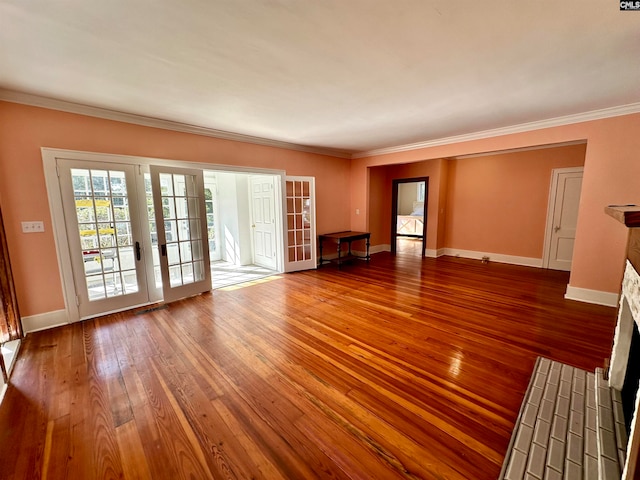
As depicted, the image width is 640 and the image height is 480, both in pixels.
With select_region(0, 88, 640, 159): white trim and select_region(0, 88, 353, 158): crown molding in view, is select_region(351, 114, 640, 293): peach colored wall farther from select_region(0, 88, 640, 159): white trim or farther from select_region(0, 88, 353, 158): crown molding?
select_region(0, 88, 353, 158): crown molding

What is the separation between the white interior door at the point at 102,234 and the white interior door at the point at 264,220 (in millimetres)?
2423

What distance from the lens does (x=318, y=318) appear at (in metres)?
3.31

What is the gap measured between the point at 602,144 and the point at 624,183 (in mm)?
572

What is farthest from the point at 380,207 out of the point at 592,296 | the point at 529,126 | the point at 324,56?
the point at 324,56

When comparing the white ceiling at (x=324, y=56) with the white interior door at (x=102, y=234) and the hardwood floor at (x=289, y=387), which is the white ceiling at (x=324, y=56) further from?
Answer: the hardwood floor at (x=289, y=387)

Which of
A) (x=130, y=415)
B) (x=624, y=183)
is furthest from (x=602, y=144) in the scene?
(x=130, y=415)

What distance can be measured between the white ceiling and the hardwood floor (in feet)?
8.47

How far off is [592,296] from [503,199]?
2.94 metres

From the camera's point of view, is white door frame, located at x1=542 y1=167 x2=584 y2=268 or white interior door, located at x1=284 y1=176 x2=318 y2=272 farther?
white interior door, located at x1=284 y1=176 x2=318 y2=272

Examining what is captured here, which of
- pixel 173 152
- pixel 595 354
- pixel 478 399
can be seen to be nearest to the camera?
pixel 478 399

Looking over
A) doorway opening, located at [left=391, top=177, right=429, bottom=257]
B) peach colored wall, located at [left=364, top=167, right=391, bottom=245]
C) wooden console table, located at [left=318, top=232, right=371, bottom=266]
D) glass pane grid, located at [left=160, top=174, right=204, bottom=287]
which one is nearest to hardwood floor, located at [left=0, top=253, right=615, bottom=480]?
glass pane grid, located at [left=160, top=174, right=204, bottom=287]

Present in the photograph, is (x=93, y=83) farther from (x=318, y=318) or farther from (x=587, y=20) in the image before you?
(x=587, y=20)

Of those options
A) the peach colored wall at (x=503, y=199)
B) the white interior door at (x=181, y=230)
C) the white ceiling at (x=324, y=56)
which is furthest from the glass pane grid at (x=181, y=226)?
the peach colored wall at (x=503, y=199)
